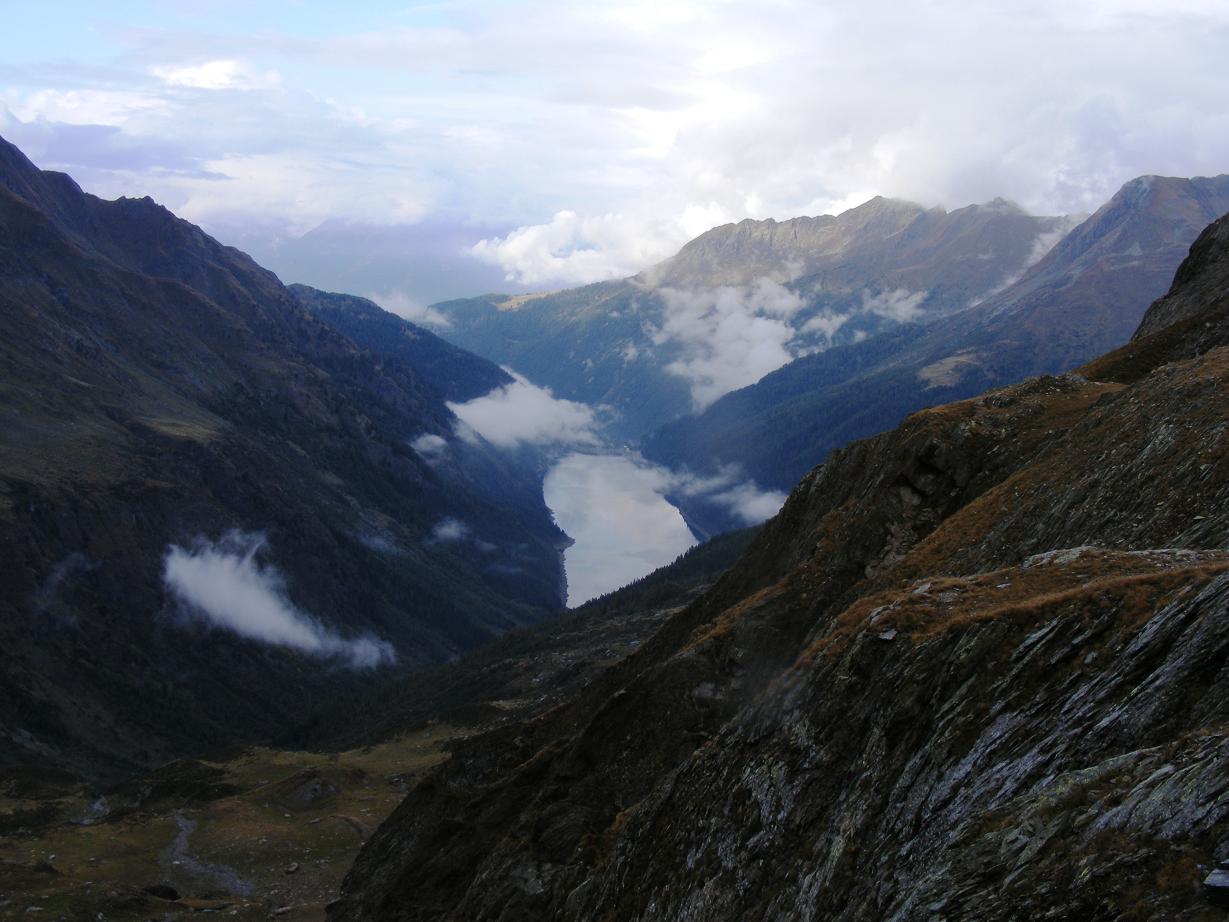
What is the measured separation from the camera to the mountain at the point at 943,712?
57.2 feet

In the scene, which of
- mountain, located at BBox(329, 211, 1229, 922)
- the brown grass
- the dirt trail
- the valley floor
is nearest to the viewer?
mountain, located at BBox(329, 211, 1229, 922)

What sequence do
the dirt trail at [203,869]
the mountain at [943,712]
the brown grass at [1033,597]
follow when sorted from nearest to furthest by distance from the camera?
the mountain at [943,712] < the brown grass at [1033,597] < the dirt trail at [203,869]

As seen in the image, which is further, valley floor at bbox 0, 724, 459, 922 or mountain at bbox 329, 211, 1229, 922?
valley floor at bbox 0, 724, 459, 922

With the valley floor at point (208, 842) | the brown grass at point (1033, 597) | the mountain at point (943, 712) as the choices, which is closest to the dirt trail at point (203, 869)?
the valley floor at point (208, 842)

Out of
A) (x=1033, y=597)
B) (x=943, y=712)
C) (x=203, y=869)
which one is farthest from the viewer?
(x=203, y=869)

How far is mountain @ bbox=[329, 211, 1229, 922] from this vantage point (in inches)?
687

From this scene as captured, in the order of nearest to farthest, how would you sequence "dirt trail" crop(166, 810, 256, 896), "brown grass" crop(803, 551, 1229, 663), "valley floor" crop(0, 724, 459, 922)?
"brown grass" crop(803, 551, 1229, 663)
"valley floor" crop(0, 724, 459, 922)
"dirt trail" crop(166, 810, 256, 896)

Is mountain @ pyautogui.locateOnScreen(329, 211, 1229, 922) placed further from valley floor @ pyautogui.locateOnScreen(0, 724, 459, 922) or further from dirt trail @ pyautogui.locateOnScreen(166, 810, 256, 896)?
dirt trail @ pyautogui.locateOnScreen(166, 810, 256, 896)

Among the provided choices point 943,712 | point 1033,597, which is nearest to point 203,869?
point 943,712

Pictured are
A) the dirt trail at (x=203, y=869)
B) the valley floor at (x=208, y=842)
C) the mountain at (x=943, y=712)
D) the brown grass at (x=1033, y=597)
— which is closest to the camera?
the mountain at (x=943, y=712)

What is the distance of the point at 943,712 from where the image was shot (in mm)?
22672

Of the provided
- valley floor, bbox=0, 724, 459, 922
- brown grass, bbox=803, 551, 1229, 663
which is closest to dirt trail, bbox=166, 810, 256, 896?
valley floor, bbox=0, 724, 459, 922

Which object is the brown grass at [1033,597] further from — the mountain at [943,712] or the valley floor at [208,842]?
the valley floor at [208,842]

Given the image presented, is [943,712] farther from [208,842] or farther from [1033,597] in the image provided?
[208,842]
